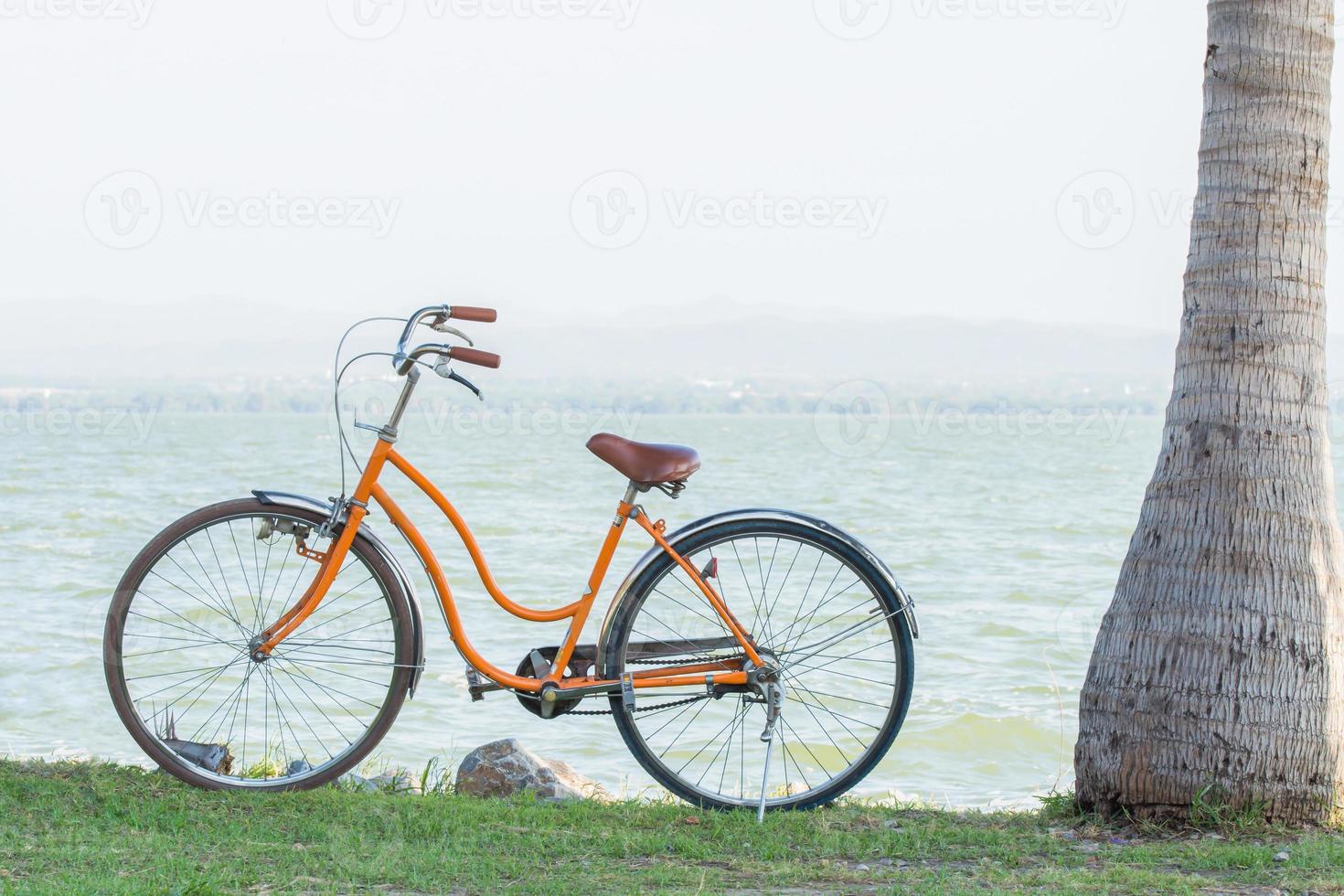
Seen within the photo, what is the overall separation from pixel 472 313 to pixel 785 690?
1.77 metres

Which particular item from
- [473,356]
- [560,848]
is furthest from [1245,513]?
[473,356]

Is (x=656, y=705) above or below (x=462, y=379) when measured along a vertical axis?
below

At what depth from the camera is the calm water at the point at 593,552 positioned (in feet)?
35.2

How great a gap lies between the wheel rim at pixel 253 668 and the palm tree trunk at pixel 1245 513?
2.62m

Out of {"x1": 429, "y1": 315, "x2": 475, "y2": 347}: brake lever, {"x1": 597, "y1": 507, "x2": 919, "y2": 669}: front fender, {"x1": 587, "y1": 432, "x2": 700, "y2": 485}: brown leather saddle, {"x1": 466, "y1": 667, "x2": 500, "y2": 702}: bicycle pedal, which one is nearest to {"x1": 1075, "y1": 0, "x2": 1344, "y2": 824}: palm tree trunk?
{"x1": 597, "y1": 507, "x2": 919, "y2": 669}: front fender

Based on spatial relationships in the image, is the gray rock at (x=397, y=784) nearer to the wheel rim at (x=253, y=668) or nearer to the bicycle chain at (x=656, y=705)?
the wheel rim at (x=253, y=668)

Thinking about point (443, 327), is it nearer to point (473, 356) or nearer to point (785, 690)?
point (473, 356)

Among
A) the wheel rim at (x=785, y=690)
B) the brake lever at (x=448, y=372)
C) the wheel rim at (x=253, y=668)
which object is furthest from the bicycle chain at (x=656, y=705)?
the brake lever at (x=448, y=372)

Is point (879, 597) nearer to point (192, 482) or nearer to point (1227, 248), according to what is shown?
point (1227, 248)

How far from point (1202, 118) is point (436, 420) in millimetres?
94424

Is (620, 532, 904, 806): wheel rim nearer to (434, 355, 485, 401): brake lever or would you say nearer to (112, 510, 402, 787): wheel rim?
(434, 355, 485, 401): brake lever

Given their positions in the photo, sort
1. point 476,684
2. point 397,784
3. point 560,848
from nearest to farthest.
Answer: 1. point 560,848
2. point 476,684
3. point 397,784

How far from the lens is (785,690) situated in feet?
15.6

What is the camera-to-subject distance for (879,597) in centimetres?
470
